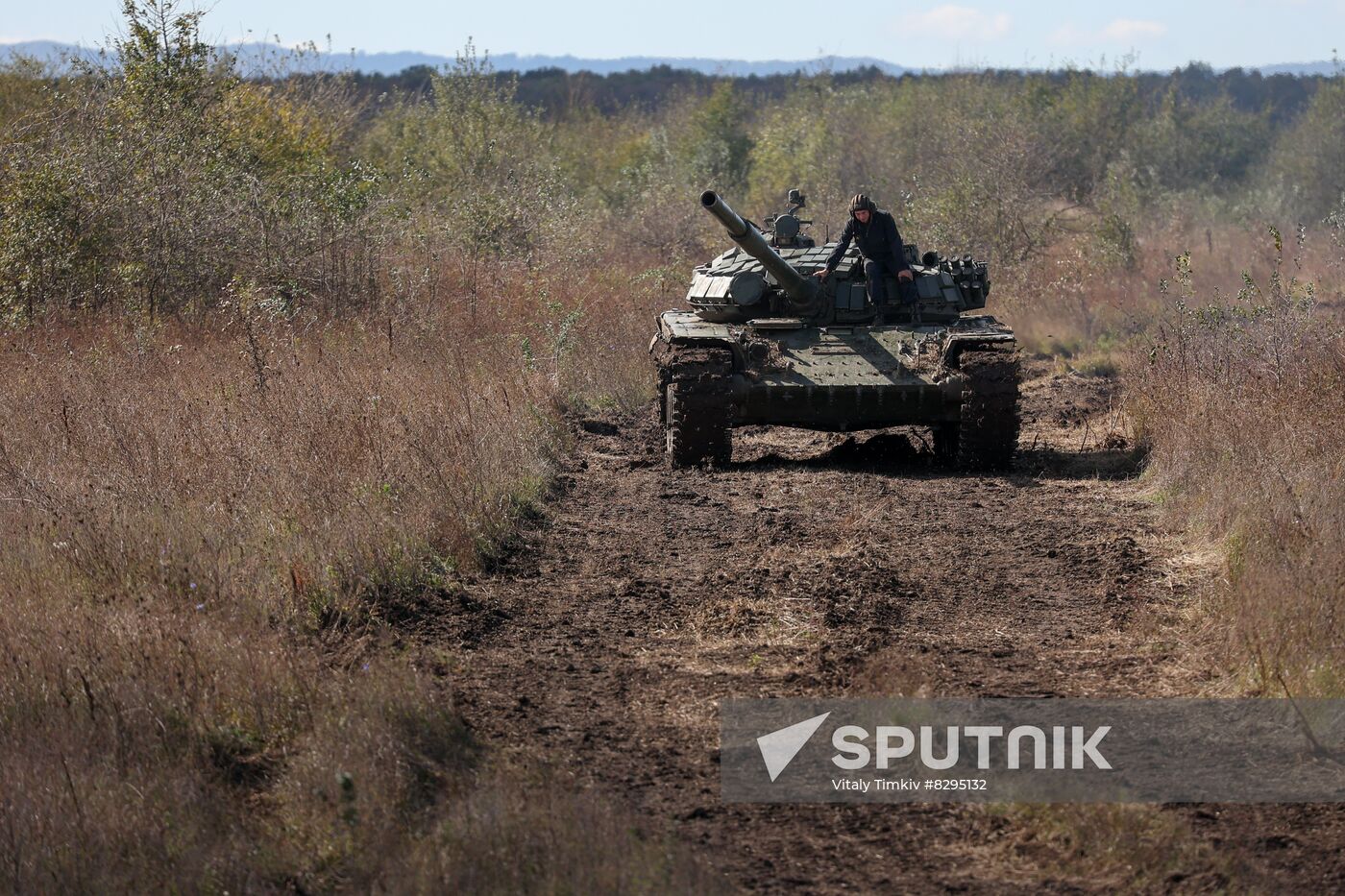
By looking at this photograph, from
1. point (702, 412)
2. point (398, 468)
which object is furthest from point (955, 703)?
point (702, 412)

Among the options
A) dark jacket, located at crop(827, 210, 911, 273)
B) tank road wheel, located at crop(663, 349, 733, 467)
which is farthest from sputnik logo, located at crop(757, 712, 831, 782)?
dark jacket, located at crop(827, 210, 911, 273)

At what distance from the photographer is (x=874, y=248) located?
12492 millimetres

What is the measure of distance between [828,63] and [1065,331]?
92.0 feet

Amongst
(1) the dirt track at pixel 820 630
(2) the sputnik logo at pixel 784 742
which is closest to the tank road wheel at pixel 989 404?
(1) the dirt track at pixel 820 630

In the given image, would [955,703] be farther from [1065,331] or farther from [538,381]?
[1065,331]

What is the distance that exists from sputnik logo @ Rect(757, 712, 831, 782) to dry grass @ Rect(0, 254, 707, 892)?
854 millimetres

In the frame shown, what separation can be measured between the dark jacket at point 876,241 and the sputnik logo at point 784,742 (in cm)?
690

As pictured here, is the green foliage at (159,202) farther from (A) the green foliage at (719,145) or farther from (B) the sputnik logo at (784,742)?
(A) the green foliage at (719,145)

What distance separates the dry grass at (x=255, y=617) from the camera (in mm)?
4695

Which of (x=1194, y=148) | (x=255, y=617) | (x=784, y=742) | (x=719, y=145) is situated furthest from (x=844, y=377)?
(x=1194, y=148)

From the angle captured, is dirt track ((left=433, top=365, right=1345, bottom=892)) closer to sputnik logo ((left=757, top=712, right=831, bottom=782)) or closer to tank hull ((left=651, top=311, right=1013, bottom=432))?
sputnik logo ((left=757, top=712, right=831, bottom=782))

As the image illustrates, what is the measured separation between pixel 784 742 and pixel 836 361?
6074 millimetres

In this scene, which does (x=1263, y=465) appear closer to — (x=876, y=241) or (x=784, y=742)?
(x=876, y=241)

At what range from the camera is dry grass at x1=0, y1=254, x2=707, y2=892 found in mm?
4695
